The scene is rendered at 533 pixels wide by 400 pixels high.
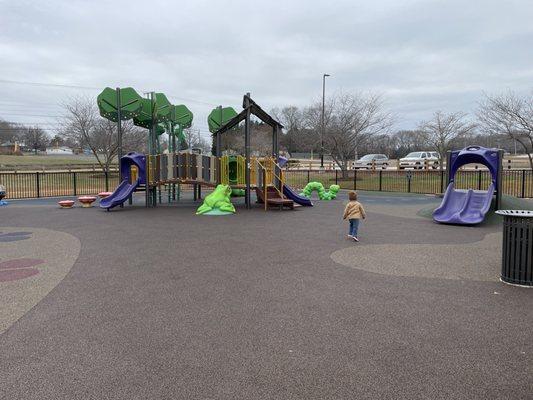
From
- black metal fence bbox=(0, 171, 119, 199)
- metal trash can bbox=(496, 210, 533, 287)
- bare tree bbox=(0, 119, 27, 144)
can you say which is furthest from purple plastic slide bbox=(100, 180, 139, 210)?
bare tree bbox=(0, 119, 27, 144)

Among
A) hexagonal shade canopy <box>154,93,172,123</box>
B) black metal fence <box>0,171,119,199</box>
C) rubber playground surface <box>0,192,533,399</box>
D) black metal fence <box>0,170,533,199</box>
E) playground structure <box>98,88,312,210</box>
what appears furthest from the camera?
black metal fence <box>0,170,533,199</box>

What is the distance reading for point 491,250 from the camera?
8.59 m

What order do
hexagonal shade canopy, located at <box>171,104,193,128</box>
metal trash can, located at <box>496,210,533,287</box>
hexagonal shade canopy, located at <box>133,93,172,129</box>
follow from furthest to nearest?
hexagonal shade canopy, located at <box>171,104,193,128</box>
hexagonal shade canopy, located at <box>133,93,172,129</box>
metal trash can, located at <box>496,210,533,287</box>

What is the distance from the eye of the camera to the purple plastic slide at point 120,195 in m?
15.8

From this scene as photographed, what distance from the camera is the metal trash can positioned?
598 centimetres

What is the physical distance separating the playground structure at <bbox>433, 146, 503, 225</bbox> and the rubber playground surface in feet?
9.59

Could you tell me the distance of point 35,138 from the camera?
101062mm

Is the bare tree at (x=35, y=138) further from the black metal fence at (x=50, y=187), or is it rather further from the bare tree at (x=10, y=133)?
the black metal fence at (x=50, y=187)

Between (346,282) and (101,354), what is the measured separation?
3.41 m

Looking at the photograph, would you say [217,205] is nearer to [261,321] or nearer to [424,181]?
[261,321]

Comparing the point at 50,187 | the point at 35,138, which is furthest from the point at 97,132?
the point at 35,138

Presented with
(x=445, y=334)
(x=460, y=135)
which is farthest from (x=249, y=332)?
(x=460, y=135)

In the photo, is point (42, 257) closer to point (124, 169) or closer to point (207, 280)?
point (207, 280)

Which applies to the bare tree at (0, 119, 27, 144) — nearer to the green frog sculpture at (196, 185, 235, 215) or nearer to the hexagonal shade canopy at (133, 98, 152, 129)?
the hexagonal shade canopy at (133, 98, 152, 129)
